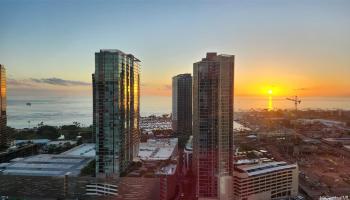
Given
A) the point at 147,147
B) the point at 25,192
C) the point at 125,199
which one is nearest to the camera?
the point at 125,199

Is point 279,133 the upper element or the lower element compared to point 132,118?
lower

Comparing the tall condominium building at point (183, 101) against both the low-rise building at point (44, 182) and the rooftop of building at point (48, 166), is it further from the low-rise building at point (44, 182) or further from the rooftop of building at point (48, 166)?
the low-rise building at point (44, 182)

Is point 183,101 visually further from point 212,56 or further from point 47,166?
point 47,166

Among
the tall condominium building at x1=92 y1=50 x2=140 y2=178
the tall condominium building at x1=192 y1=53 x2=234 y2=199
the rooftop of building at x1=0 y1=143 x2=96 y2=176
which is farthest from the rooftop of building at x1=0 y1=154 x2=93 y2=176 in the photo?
the tall condominium building at x1=192 y1=53 x2=234 y2=199

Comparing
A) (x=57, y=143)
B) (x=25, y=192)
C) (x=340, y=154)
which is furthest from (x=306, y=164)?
(x=57, y=143)

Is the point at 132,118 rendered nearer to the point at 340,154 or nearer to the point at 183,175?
the point at 183,175

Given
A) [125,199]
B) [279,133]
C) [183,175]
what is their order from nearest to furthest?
1. [125,199]
2. [183,175]
3. [279,133]
